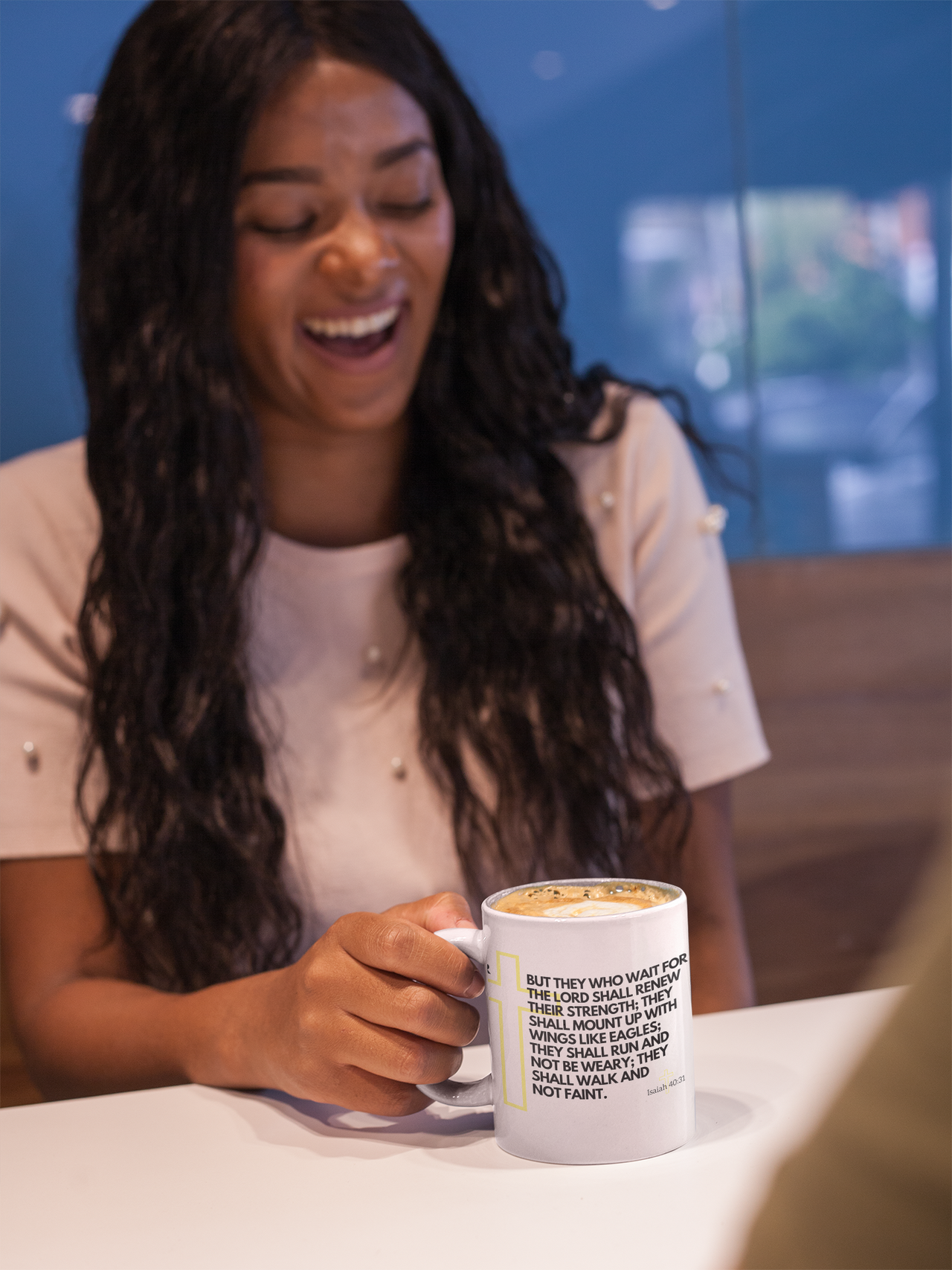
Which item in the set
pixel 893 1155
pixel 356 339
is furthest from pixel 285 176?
pixel 893 1155

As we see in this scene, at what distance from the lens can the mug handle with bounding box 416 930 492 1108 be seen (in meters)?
0.65

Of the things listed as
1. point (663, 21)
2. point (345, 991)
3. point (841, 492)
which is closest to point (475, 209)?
point (663, 21)

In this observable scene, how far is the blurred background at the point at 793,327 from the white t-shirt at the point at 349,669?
0.26m

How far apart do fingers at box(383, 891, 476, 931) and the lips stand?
24.7 inches

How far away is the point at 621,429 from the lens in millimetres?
1271

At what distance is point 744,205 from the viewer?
5.12ft

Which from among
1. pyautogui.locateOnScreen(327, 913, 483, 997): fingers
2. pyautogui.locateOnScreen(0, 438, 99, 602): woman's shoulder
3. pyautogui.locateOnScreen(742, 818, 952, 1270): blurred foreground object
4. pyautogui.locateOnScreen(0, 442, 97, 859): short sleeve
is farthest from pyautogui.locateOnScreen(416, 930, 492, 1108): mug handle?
pyautogui.locateOnScreen(0, 438, 99, 602): woman's shoulder

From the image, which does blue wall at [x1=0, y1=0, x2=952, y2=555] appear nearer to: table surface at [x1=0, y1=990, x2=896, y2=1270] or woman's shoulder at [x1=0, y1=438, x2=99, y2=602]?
woman's shoulder at [x1=0, y1=438, x2=99, y2=602]

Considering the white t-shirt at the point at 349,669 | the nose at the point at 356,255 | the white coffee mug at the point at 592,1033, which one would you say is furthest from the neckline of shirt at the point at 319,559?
the white coffee mug at the point at 592,1033

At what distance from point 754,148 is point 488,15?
13.4 inches

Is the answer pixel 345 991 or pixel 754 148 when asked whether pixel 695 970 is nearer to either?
pixel 345 991

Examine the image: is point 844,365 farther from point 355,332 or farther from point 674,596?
point 355,332

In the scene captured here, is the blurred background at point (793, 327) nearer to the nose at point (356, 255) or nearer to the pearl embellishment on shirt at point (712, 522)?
the pearl embellishment on shirt at point (712, 522)

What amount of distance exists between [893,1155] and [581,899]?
387 mm
